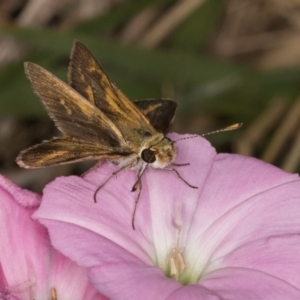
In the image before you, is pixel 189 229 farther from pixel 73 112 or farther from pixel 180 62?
pixel 180 62

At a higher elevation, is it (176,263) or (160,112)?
(160,112)

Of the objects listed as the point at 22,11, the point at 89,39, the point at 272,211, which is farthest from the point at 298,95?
the point at 272,211

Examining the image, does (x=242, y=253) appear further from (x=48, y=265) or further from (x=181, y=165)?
(x=48, y=265)

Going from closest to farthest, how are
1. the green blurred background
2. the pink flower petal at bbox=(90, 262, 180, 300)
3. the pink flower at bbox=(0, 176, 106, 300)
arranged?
the pink flower petal at bbox=(90, 262, 180, 300) < the pink flower at bbox=(0, 176, 106, 300) < the green blurred background

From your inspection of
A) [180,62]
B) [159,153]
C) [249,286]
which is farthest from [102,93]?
[180,62]

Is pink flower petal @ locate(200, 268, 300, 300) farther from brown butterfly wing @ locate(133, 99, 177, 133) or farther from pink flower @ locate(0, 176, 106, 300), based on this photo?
brown butterfly wing @ locate(133, 99, 177, 133)

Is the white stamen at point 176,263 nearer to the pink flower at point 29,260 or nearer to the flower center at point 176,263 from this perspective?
the flower center at point 176,263

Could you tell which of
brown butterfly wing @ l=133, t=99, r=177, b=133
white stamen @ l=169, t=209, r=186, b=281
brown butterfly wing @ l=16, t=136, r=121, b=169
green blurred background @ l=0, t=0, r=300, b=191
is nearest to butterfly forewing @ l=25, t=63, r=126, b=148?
brown butterfly wing @ l=16, t=136, r=121, b=169
